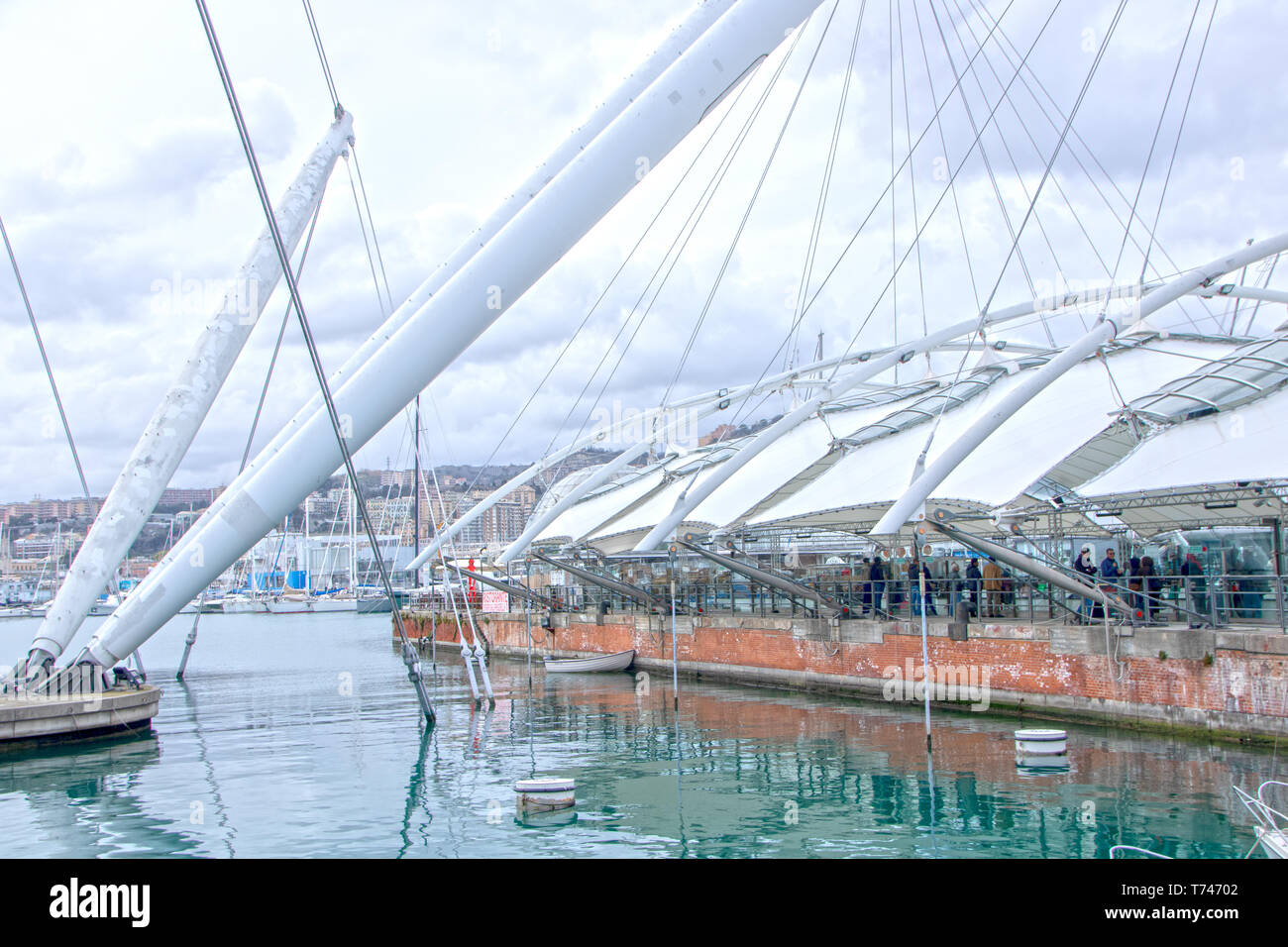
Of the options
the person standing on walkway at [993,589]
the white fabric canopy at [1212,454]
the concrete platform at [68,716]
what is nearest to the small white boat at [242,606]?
the concrete platform at [68,716]

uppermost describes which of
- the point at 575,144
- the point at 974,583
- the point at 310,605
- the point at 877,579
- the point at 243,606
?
the point at 575,144

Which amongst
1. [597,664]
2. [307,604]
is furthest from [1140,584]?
[307,604]

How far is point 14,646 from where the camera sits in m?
89.1

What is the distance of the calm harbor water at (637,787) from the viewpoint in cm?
1569

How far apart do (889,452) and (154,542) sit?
143010 millimetres

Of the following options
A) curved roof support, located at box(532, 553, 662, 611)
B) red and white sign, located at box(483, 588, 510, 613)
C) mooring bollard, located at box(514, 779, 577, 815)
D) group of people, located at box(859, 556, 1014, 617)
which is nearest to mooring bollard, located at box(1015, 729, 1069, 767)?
group of people, located at box(859, 556, 1014, 617)

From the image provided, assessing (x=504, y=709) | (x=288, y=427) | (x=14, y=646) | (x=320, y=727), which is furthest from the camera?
(x=14, y=646)

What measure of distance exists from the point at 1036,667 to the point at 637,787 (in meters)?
10.5

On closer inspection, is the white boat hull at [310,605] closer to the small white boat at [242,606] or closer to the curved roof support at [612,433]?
the small white boat at [242,606]

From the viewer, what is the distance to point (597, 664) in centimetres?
4409

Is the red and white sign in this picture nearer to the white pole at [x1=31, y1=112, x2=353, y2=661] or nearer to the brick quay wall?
the brick quay wall

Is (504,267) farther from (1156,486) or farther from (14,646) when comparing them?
(14,646)

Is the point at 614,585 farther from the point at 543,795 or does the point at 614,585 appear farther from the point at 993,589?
the point at 543,795
